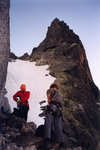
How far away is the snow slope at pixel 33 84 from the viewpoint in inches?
610

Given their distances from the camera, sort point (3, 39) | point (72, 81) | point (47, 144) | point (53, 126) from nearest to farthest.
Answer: point (47, 144) → point (53, 126) → point (3, 39) → point (72, 81)

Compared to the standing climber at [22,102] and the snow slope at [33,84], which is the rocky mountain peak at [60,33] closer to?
the snow slope at [33,84]

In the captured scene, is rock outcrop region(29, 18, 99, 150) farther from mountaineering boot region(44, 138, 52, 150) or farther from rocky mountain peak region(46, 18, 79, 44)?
mountaineering boot region(44, 138, 52, 150)

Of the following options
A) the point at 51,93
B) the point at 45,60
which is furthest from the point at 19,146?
the point at 45,60

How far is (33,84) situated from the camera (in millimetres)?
24203

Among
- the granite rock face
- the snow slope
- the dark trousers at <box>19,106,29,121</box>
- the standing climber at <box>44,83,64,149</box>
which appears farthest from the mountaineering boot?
the snow slope

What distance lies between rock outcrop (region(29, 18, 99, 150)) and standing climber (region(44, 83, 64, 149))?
1.68 m

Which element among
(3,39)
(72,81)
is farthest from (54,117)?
(72,81)

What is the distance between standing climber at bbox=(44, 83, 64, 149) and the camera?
7.12 meters

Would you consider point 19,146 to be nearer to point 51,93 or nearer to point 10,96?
point 51,93

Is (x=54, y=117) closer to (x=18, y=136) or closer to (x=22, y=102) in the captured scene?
(x=18, y=136)

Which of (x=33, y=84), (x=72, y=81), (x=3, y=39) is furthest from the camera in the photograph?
(x=33, y=84)

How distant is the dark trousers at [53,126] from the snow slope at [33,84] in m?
6.05

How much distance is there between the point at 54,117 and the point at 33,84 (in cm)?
1677
